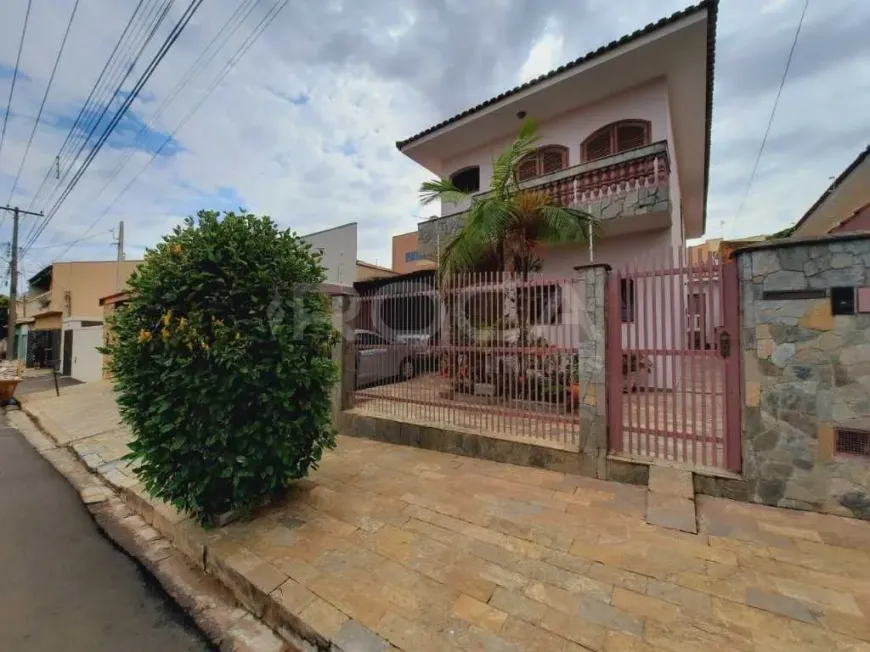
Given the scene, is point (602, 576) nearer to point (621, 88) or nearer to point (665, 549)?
point (665, 549)

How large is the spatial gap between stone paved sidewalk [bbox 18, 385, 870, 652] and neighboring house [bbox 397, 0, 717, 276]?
5139mm

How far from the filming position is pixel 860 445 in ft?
9.93

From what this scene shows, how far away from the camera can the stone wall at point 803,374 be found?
9.89 feet

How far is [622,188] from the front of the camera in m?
7.21

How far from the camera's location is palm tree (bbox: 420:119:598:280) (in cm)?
633

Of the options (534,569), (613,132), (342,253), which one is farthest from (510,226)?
(342,253)

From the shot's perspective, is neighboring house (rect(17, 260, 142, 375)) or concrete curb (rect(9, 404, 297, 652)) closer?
concrete curb (rect(9, 404, 297, 652))

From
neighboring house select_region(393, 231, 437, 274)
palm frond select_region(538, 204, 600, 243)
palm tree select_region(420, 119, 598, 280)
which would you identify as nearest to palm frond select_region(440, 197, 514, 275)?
palm tree select_region(420, 119, 598, 280)

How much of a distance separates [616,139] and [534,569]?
877cm

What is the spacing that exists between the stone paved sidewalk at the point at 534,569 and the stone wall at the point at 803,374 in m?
0.26

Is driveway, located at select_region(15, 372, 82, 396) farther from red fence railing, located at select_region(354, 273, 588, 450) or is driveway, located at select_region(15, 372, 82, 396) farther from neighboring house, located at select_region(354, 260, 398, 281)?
red fence railing, located at select_region(354, 273, 588, 450)

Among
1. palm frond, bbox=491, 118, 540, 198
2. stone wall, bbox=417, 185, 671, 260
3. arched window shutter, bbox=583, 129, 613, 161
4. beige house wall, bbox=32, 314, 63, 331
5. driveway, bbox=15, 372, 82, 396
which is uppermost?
arched window shutter, bbox=583, 129, 613, 161

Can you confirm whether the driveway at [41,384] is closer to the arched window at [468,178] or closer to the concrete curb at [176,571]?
the concrete curb at [176,571]

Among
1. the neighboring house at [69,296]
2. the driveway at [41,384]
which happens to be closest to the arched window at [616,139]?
the driveway at [41,384]
